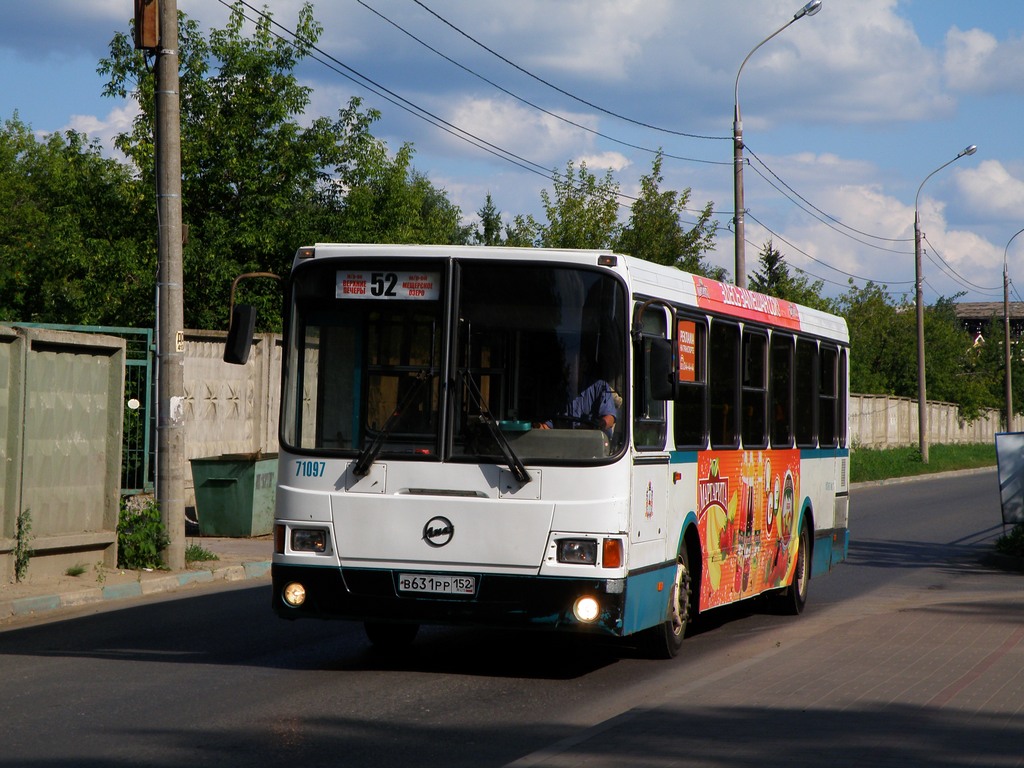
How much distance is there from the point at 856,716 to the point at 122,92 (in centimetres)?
2216

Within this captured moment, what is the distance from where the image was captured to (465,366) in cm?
883

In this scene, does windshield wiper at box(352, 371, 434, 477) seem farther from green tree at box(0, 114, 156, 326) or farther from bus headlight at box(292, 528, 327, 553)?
green tree at box(0, 114, 156, 326)

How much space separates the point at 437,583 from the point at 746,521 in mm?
3751

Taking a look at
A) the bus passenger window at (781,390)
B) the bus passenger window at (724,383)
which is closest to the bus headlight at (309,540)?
the bus passenger window at (724,383)

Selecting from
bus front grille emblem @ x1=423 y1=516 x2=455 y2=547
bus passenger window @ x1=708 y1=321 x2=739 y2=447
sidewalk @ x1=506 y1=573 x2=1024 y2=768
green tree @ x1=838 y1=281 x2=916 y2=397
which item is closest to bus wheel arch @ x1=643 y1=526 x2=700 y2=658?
sidewalk @ x1=506 y1=573 x2=1024 y2=768

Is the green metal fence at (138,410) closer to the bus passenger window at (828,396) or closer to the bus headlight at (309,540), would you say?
the bus passenger window at (828,396)

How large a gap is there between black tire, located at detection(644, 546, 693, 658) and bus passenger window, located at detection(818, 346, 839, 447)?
439 cm

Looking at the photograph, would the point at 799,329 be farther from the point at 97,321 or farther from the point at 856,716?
the point at 97,321

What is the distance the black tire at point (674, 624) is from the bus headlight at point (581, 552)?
130 centimetres

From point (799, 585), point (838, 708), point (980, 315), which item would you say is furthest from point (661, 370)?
point (980, 315)

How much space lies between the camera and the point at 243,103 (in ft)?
87.2

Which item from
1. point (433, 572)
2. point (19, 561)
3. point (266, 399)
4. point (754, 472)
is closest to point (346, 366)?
point (433, 572)

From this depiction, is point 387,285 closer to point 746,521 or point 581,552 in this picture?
point 581,552

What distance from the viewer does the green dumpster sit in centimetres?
1816
